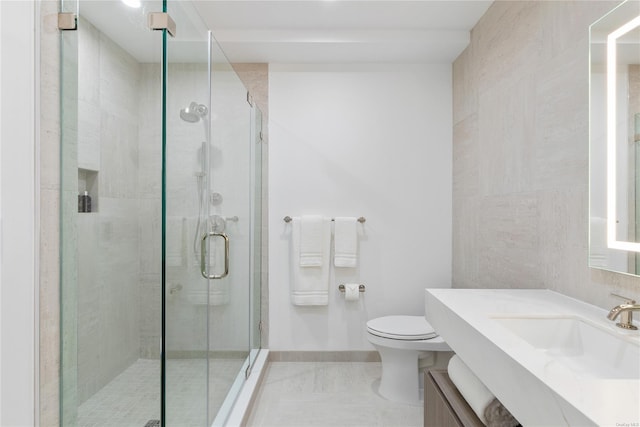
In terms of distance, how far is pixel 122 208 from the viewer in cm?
107

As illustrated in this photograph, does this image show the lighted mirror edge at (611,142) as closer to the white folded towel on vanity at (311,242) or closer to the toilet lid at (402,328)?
the toilet lid at (402,328)

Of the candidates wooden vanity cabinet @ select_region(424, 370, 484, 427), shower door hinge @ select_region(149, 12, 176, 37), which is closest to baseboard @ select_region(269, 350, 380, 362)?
wooden vanity cabinet @ select_region(424, 370, 484, 427)

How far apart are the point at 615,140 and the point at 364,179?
1.67 metres

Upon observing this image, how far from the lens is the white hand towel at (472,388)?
109cm

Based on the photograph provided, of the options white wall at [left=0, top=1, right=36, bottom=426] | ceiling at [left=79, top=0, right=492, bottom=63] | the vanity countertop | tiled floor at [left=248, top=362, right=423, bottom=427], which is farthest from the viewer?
ceiling at [left=79, top=0, right=492, bottom=63]

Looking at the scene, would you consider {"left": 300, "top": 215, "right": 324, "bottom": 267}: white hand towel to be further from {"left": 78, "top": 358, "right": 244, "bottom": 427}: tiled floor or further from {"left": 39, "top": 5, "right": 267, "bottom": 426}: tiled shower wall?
{"left": 39, "top": 5, "right": 267, "bottom": 426}: tiled shower wall

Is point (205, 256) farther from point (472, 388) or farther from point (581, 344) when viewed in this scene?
point (581, 344)

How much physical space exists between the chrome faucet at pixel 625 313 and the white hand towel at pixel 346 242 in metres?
1.74

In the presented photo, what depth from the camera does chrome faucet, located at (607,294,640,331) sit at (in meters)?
0.97

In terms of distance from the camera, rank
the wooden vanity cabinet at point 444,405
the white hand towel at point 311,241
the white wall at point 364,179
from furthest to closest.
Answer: the white wall at point 364,179 → the white hand towel at point 311,241 → the wooden vanity cabinet at point 444,405

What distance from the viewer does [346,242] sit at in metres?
2.68

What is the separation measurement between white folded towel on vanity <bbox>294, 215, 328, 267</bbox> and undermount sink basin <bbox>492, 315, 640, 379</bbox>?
62.6 inches

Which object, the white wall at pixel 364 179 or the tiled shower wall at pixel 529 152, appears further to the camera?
the white wall at pixel 364 179

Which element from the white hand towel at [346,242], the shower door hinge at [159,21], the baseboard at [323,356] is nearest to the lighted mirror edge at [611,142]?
the shower door hinge at [159,21]
